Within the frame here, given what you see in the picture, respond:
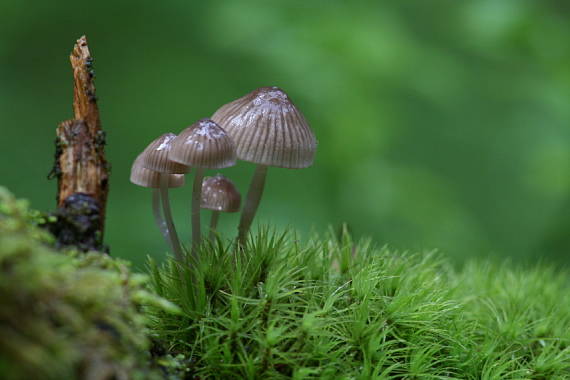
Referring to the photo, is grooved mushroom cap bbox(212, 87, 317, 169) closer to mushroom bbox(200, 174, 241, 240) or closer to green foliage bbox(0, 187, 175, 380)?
mushroom bbox(200, 174, 241, 240)

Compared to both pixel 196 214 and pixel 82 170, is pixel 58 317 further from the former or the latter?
pixel 196 214

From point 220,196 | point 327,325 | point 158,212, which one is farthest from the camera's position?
point 158,212

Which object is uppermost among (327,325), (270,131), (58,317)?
(270,131)

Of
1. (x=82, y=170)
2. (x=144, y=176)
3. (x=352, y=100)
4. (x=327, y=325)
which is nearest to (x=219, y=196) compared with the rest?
(x=144, y=176)

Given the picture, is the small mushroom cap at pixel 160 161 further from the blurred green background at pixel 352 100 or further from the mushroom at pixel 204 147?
the blurred green background at pixel 352 100

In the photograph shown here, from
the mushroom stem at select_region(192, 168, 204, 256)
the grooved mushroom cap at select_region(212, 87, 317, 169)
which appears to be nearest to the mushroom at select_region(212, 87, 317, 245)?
the grooved mushroom cap at select_region(212, 87, 317, 169)

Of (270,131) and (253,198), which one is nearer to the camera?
(270,131)

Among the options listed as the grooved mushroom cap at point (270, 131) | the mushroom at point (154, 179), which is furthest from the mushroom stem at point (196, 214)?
the grooved mushroom cap at point (270, 131)

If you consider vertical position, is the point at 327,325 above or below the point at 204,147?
below
